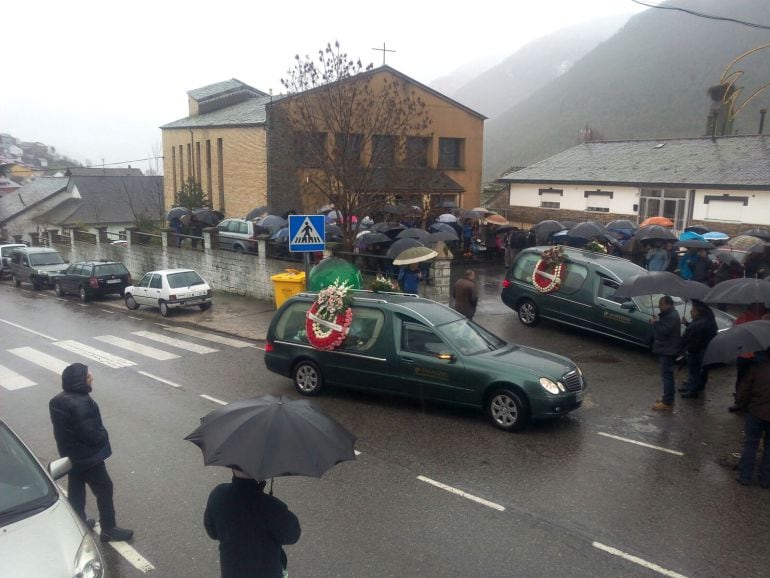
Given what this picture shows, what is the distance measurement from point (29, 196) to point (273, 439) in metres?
69.0

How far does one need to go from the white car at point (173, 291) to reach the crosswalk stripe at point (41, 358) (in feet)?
15.4

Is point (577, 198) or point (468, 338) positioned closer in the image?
point (468, 338)

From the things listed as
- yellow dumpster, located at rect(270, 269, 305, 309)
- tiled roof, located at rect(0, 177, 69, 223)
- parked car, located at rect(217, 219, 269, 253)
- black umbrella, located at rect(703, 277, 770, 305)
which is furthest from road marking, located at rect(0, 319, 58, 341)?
tiled roof, located at rect(0, 177, 69, 223)

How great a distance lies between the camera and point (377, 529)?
6250 millimetres

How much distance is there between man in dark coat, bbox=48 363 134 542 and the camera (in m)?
5.79

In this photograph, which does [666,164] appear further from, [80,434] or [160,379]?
[80,434]

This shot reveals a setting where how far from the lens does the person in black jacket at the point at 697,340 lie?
32.0 feet

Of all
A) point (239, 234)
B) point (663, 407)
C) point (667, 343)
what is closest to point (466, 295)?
point (667, 343)

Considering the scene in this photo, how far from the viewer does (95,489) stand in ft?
19.8

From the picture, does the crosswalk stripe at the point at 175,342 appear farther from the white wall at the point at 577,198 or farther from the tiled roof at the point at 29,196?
the tiled roof at the point at 29,196

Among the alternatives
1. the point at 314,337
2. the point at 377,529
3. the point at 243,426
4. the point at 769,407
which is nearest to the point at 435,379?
the point at 314,337

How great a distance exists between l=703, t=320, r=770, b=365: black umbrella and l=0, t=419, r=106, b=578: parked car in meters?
6.29

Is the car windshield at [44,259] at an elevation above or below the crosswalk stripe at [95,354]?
above

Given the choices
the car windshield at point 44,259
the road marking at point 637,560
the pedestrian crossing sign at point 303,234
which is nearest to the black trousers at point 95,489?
the road marking at point 637,560
